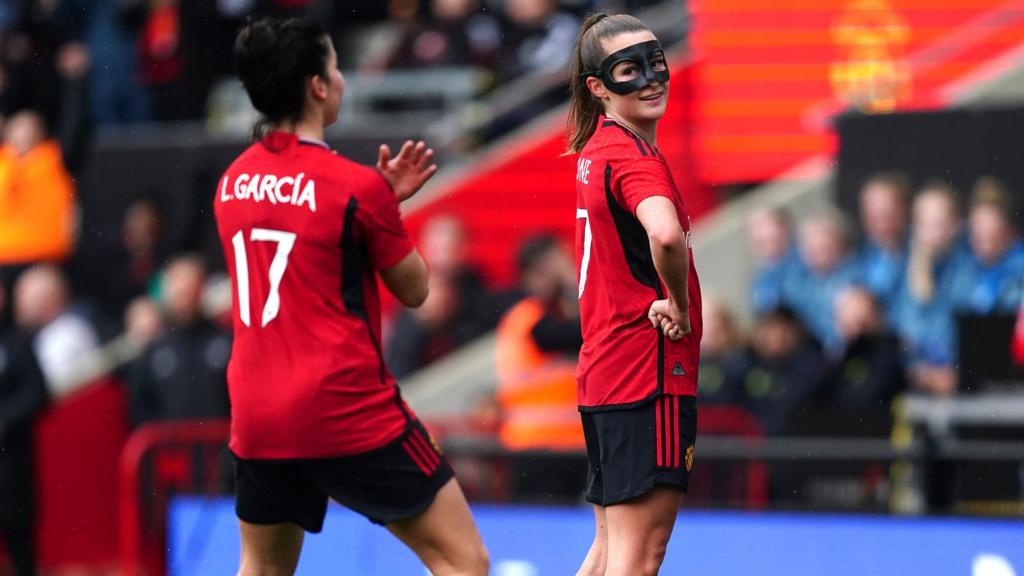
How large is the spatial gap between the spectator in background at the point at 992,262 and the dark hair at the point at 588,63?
4.31 meters

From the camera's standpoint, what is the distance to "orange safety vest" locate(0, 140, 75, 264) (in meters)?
13.5

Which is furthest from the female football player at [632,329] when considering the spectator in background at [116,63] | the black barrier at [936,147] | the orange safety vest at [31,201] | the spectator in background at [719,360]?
the spectator in background at [116,63]

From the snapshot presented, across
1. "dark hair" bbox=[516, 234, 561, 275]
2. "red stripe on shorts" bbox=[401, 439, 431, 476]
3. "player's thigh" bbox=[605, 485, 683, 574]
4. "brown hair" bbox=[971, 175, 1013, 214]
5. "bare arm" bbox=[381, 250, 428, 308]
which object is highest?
"bare arm" bbox=[381, 250, 428, 308]

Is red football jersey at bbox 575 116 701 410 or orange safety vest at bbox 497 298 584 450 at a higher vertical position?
red football jersey at bbox 575 116 701 410

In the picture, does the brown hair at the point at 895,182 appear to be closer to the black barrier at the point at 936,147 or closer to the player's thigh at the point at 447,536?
the black barrier at the point at 936,147

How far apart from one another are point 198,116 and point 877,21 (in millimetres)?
5769

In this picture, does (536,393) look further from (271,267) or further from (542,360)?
(271,267)

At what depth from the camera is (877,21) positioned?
13570mm

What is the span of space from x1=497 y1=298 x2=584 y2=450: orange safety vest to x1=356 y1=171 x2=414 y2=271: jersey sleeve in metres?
4.62

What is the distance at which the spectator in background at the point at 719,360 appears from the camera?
9.90 m

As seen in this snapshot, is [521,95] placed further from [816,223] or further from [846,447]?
[846,447]

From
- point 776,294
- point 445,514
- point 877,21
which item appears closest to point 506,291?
point 776,294

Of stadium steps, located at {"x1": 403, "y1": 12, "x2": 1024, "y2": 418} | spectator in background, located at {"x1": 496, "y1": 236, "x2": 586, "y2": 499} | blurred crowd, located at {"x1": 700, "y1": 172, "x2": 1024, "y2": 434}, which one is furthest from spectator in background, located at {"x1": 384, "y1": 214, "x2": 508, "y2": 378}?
blurred crowd, located at {"x1": 700, "y1": 172, "x2": 1024, "y2": 434}

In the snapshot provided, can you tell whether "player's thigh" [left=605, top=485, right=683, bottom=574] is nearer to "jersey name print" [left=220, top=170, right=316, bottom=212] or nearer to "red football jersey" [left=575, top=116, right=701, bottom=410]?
"red football jersey" [left=575, top=116, right=701, bottom=410]
